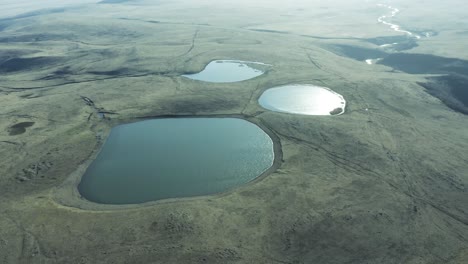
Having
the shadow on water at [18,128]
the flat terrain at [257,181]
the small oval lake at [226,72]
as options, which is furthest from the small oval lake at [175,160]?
the small oval lake at [226,72]

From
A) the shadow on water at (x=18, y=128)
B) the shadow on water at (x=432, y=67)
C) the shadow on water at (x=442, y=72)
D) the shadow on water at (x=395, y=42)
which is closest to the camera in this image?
the shadow on water at (x=18, y=128)

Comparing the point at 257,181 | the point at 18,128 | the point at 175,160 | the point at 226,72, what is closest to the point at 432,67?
the point at 226,72

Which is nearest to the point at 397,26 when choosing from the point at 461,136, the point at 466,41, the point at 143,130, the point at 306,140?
the point at 466,41

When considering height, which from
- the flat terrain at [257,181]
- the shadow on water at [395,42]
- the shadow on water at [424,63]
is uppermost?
the shadow on water at [395,42]

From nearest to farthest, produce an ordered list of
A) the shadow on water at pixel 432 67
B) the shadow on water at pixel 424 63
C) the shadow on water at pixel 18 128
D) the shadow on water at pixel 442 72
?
the shadow on water at pixel 18 128, the shadow on water at pixel 442 72, the shadow on water at pixel 432 67, the shadow on water at pixel 424 63

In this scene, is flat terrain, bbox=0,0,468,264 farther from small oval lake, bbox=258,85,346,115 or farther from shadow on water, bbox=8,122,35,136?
small oval lake, bbox=258,85,346,115

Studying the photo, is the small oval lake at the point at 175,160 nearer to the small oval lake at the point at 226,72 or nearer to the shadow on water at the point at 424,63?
the small oval lake at the point at 226,72

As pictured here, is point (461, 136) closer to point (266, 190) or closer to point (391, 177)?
point (391, 177)
